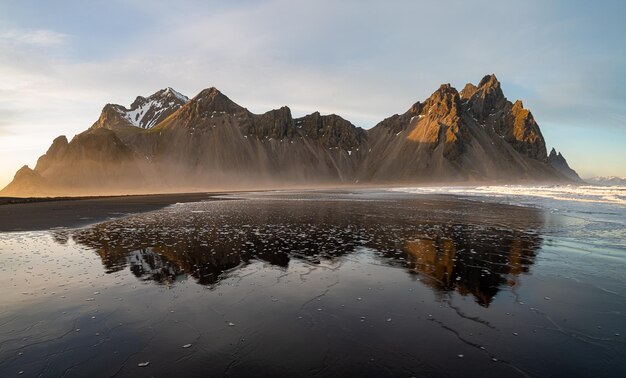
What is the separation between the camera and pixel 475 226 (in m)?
27.9

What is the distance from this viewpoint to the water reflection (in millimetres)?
14648

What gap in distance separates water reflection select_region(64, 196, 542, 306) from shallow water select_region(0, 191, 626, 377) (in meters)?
0.14

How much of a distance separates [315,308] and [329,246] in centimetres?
973

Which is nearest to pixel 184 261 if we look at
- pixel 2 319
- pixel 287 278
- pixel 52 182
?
pixel 287 278

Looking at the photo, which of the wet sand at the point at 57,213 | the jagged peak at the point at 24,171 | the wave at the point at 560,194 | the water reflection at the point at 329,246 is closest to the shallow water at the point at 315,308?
the water reflection at the point at 329,246

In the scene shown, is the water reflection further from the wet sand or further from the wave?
the wave

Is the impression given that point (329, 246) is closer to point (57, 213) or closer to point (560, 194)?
point (57, 213)

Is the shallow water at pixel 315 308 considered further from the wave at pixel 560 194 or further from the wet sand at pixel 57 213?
the wave at pixel 560 194

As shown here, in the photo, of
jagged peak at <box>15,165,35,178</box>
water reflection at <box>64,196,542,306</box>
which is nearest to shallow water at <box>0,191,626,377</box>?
water reflection at <box>64,196,542,306</box>

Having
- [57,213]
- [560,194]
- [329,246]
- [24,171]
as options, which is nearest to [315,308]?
[329,246]

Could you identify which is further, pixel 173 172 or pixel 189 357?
pixel 173 172

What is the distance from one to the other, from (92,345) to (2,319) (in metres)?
3.91

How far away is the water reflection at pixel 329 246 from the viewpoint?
48.1ft

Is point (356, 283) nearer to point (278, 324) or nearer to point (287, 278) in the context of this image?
point (287, 278)
